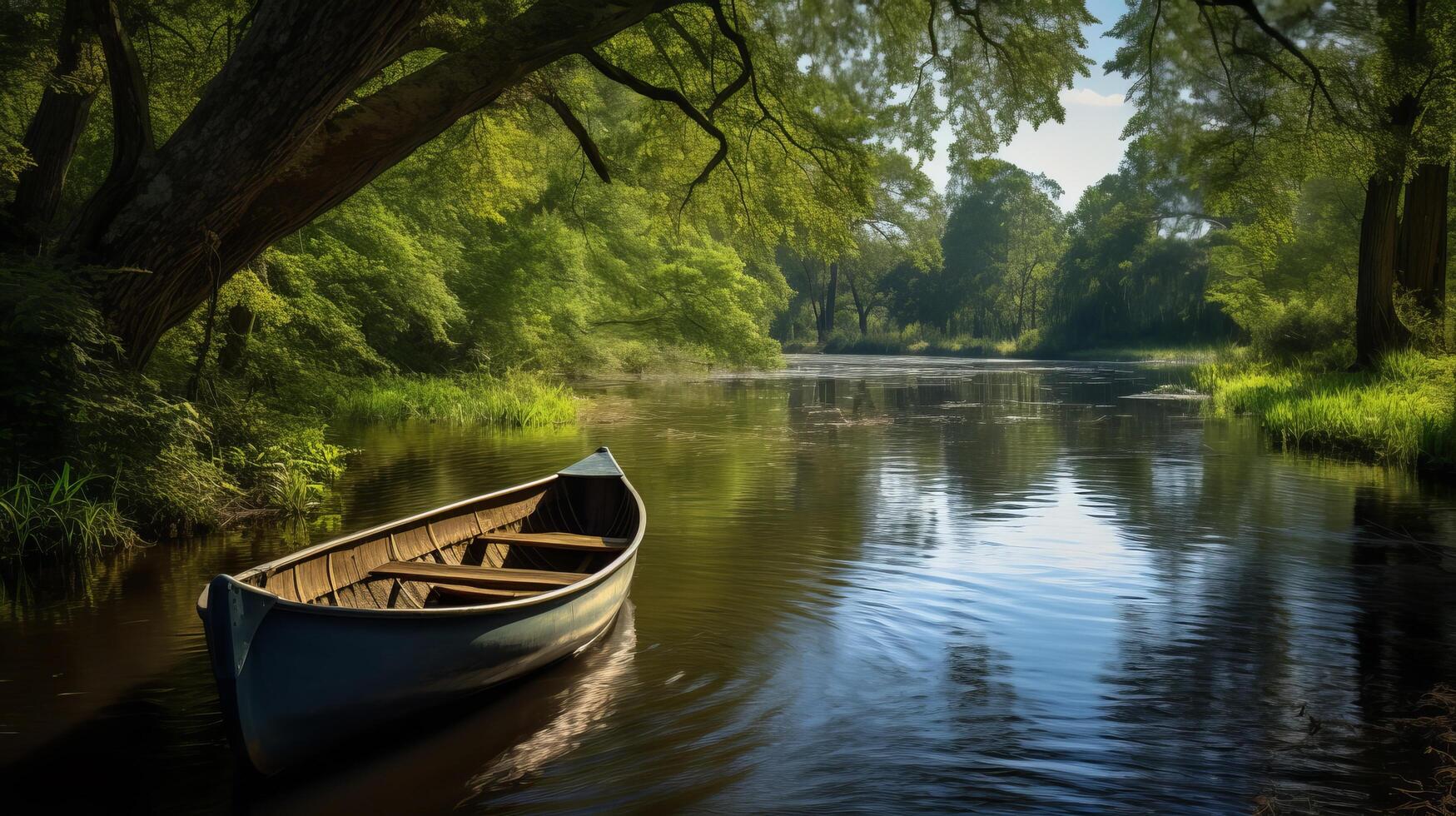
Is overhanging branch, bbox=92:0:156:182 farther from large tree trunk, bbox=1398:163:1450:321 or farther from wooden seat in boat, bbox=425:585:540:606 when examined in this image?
large tree trunk, bbox=1398:163:1450:321

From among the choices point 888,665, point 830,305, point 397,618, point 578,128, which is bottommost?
point 888,665

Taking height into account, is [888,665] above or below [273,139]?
below

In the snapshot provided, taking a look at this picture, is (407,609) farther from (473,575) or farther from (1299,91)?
(1299,91)

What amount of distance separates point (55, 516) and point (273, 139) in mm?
3631

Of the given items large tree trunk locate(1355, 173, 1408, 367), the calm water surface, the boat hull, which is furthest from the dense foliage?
large tree trunk locate(1355, 173, 1408, 367)

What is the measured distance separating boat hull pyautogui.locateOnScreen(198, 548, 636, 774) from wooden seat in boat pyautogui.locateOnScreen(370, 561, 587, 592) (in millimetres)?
934

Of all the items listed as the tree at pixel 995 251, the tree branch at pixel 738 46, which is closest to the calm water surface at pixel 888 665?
the tree branch at pixel 738 46

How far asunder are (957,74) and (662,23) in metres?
4.35

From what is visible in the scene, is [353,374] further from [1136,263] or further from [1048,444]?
[1136,263]

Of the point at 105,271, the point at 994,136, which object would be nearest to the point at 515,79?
the point at 105,271

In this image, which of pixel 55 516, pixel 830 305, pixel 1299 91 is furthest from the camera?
pixel 830 305

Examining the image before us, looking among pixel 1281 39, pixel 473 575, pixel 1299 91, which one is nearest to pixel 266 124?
pixel 473 575

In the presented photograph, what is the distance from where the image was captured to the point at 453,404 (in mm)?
22750

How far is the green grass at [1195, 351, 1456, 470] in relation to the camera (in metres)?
13.9
